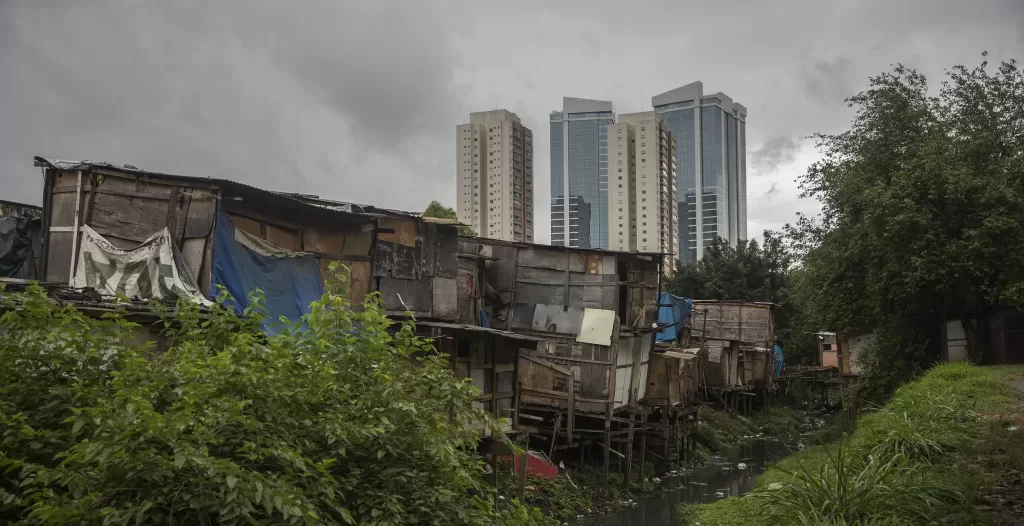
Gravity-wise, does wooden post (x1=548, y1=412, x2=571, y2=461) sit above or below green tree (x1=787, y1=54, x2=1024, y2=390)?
below

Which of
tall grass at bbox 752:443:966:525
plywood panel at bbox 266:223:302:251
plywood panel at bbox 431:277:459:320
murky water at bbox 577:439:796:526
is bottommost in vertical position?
murky water at bbox 577:439:796:526

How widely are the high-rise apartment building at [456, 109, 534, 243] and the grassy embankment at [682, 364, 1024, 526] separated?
37.6 meters

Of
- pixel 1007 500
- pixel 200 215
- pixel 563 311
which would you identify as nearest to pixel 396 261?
pixel 200 215

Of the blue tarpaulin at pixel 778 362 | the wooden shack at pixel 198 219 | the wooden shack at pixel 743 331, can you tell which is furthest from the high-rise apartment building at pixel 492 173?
the wooden shack at pixel 198 219

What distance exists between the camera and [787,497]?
9.27 metres

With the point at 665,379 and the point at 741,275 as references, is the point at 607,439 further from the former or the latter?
the point at 741,275

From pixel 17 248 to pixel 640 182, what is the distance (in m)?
47.2

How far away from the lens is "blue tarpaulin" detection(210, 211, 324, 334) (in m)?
12.2

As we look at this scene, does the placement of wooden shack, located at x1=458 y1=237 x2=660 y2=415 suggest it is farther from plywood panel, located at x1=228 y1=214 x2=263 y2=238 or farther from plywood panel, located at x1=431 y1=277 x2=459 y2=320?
plywood panel, located at x1=228 y1=214 x2=263 y2=238

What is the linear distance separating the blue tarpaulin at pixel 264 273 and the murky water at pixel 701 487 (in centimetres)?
810

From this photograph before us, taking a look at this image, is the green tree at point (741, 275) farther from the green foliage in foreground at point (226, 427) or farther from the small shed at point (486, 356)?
the green foliage in foreground at point (226, 427)

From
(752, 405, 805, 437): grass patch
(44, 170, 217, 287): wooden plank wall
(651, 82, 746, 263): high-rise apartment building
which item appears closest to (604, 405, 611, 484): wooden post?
(44, 170, 217, 287): wooden plank wall

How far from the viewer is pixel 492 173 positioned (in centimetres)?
5094

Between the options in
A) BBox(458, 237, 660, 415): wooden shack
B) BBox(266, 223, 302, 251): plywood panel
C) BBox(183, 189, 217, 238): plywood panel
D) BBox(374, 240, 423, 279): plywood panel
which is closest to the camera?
BBox(183, 189, 217, 238): plywood panel
